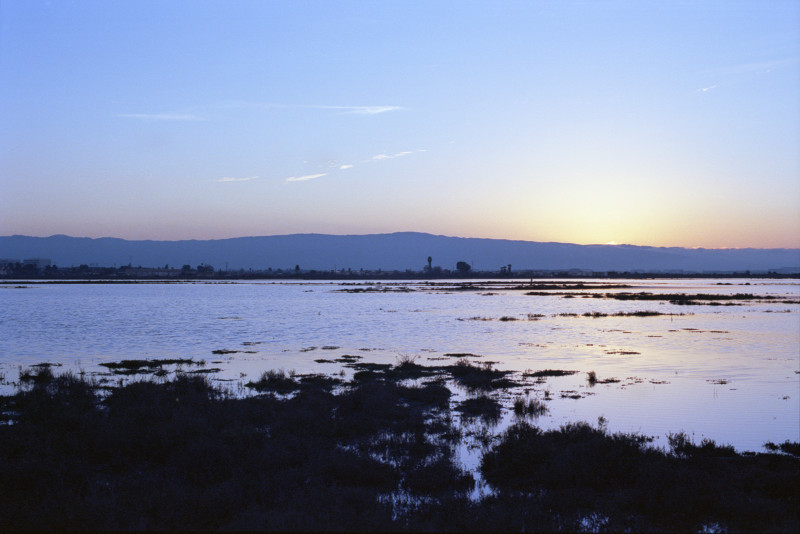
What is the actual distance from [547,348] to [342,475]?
23.5 m

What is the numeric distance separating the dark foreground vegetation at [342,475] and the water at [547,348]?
2.79 metres

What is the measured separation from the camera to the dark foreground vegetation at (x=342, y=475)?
8.48m

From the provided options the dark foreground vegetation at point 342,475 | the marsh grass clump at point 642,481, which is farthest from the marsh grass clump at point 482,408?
the marsh grass clump at point 642,481

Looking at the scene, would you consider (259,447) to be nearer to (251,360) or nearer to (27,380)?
(27,380)

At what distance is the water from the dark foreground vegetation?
279cm

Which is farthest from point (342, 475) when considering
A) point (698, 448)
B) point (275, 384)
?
point (275, 384)

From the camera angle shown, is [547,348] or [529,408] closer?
[529,408]

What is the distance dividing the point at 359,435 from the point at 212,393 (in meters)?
6.08

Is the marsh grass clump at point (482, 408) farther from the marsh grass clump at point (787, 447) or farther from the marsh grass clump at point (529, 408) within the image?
the marsh grass clump at point (787, 447)

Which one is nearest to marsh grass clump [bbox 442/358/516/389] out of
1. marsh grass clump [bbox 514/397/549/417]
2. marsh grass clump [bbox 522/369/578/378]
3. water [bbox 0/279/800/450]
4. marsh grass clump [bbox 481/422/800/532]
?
marsh grass clump [bbox 522/369/578/378]

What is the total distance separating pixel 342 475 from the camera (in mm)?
10672

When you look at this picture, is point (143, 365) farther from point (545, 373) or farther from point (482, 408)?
point (545, 373)

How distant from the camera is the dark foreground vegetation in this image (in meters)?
8.48

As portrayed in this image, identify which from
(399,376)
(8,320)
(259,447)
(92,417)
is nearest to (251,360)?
(399,376)
